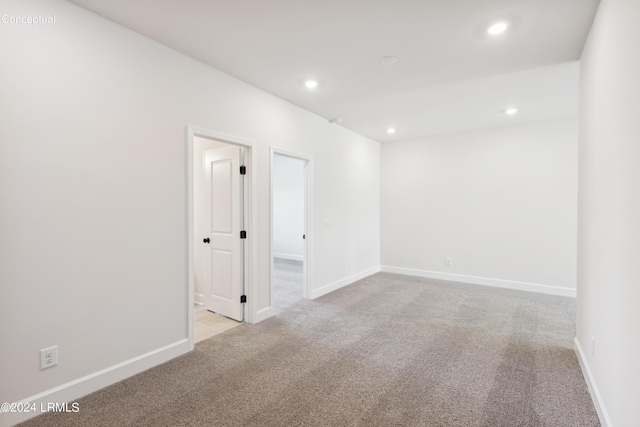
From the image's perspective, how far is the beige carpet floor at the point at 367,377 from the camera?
1.93 meters

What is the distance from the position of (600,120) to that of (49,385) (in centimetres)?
406

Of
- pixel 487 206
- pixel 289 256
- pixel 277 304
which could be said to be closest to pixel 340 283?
pixel 277 304

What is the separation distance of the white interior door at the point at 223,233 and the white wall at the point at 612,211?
124 inches

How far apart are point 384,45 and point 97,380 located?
3.44 m

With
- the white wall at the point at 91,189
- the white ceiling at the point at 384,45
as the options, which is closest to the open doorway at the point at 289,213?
the white ceiling at the point at 384,45

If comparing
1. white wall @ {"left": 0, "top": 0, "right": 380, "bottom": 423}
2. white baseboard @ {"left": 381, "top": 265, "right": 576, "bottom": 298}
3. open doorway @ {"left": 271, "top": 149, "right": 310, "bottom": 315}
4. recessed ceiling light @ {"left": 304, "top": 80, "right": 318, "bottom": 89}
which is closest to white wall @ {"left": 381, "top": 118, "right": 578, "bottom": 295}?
white baseboard @ {"left": 381, "top": 265, "right": 576, "bottom": 298}

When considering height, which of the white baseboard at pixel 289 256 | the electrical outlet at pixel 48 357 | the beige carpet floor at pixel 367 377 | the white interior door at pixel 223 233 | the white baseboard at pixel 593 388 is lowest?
the beige carpet floor at pixel 367 377

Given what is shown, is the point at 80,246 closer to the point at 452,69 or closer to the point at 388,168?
the point at 452,69

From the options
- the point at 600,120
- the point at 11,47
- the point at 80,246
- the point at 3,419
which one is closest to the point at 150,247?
the point at 80,246

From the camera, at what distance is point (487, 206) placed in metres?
5.22

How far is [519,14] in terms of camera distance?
83.9 inches

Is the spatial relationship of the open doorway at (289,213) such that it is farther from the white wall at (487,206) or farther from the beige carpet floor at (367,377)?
the beige carpet floor at (367,377)

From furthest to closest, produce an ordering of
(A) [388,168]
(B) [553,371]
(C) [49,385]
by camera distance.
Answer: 1. (A) [388,168]
2. (B) [553,371]
3. (C) [49,385]

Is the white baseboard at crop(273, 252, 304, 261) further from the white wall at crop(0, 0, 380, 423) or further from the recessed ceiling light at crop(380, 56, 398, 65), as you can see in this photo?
the recessed ceiling light at crop(380, 56, 398, 65)
